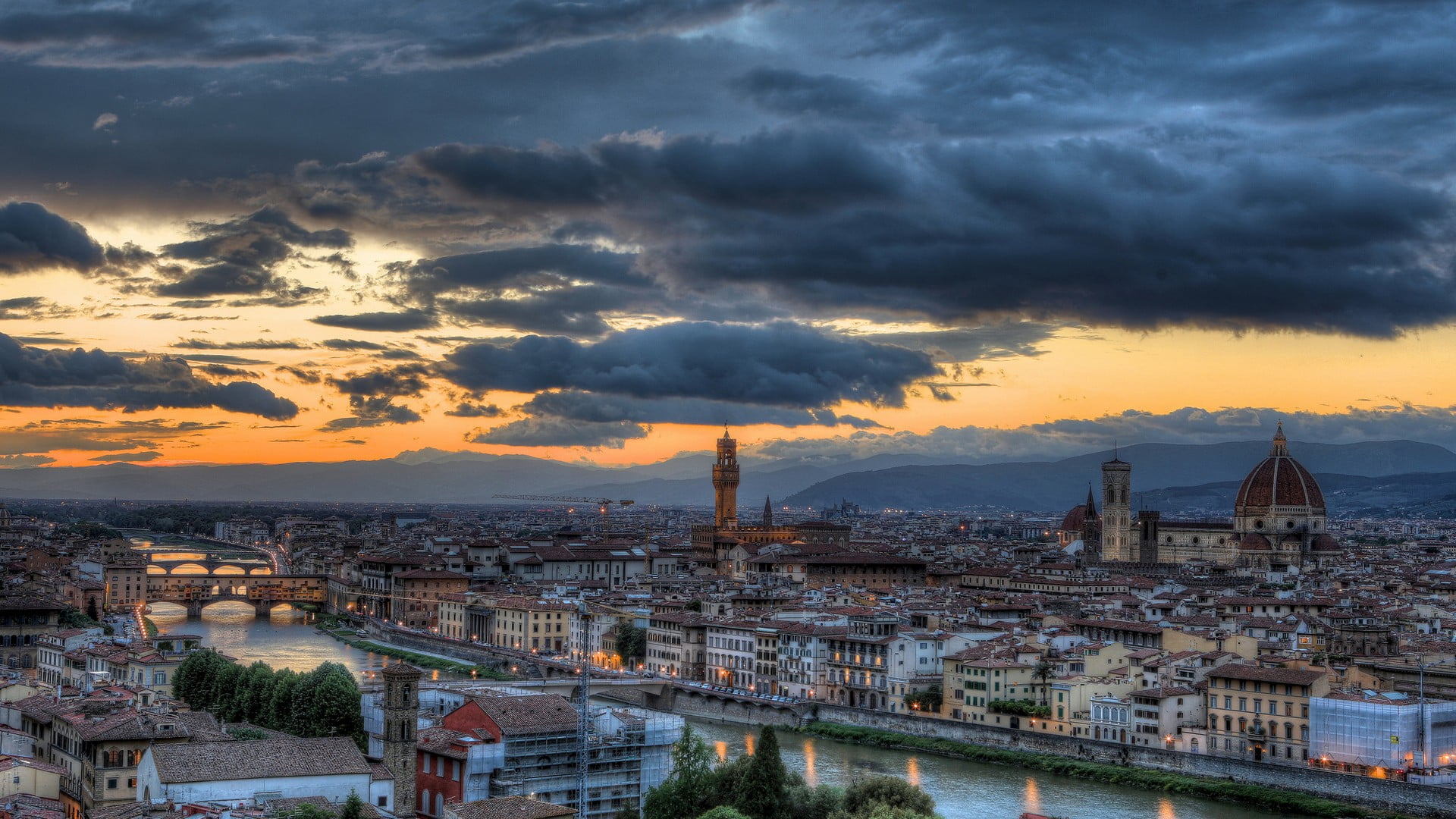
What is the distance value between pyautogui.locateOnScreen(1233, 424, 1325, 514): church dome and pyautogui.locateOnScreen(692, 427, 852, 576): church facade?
21973mm

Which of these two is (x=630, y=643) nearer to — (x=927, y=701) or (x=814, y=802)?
(x=927, y=701)

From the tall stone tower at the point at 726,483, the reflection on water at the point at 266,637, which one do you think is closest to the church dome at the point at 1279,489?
the tall stone tower at the point at 726,483

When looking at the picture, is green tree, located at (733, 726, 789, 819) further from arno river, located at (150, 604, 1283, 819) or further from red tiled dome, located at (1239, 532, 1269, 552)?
red tiled dome, located at (1239, 532, 1269, 552)

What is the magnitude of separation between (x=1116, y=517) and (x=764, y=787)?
64.9 metres

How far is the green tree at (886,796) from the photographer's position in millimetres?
23188

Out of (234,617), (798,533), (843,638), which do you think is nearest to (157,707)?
(843,638)

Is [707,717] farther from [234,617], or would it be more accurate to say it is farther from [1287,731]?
[234,617]

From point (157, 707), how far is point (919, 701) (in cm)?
1823

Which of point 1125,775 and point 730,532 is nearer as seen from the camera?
point 1125,775

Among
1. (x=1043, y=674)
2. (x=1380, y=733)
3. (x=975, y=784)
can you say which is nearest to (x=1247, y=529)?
(x=1043, y=674)

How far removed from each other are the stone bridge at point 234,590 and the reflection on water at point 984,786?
155 feet

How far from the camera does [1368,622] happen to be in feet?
128

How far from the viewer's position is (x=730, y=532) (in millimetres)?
94688

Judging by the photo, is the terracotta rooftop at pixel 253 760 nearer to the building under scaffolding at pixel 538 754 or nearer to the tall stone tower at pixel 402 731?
the tall stone tower at pixel 402 731
